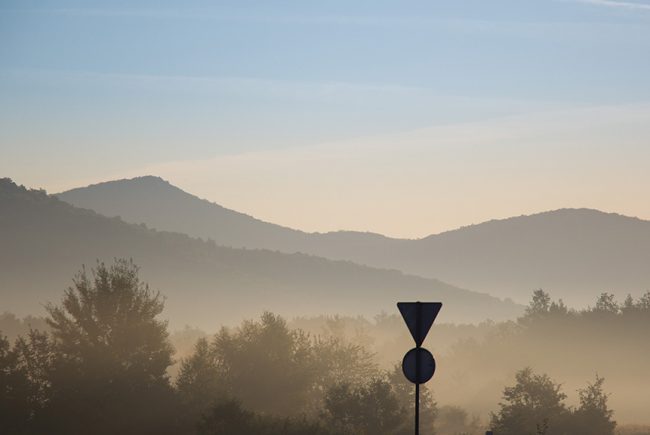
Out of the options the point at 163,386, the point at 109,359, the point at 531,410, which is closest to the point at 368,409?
the point at 163,386

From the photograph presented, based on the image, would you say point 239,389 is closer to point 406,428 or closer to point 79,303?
point 406,428

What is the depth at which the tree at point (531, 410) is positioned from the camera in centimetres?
6756

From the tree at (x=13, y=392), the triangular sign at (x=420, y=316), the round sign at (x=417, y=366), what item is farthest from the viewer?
the tree at (x=13, y=392)

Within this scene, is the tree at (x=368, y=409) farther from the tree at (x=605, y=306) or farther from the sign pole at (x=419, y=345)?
the tree at (x=605, y=306)

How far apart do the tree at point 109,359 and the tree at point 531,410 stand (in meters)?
27.3

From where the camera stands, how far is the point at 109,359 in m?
47.0

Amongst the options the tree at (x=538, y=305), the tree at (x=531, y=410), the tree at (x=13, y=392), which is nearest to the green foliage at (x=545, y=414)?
the tree at (x=531, y=410)

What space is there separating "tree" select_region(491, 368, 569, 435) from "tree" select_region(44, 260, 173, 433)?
27350mm

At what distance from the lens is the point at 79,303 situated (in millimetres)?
48406

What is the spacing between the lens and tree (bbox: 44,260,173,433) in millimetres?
42000

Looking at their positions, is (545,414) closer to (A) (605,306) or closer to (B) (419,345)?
(B) (419,345)

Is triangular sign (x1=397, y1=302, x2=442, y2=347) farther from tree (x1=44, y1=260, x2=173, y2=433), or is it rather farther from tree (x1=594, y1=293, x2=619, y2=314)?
tree (x1=594, y1=293, x2=619, y2=314)

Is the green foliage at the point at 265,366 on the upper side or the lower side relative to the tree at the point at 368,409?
upper

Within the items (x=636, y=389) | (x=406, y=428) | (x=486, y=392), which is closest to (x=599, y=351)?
(x=636, y=389)
